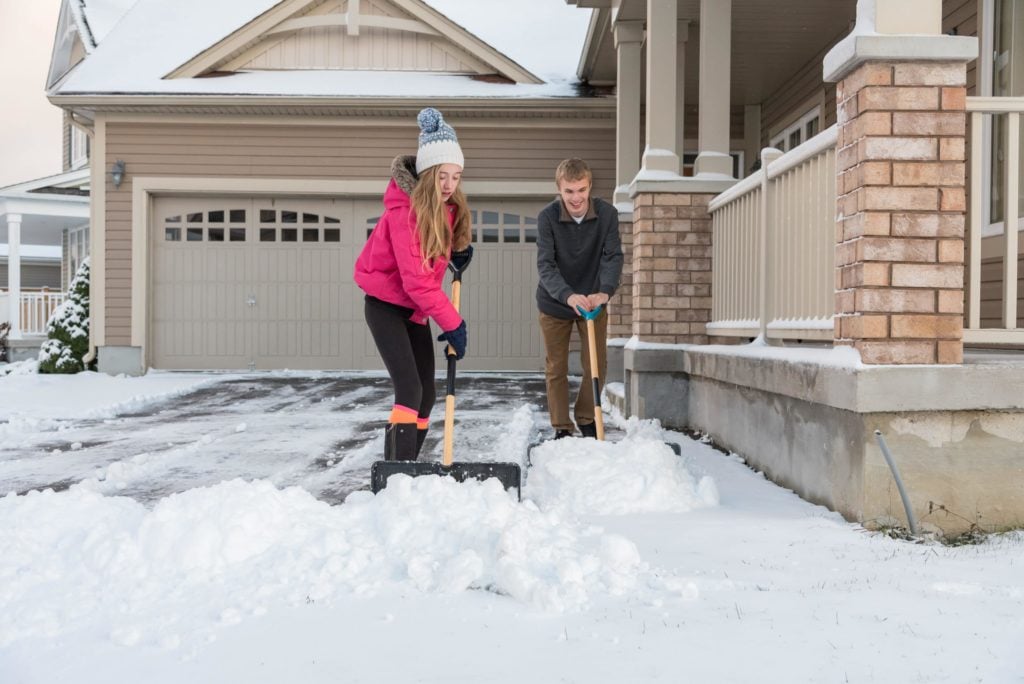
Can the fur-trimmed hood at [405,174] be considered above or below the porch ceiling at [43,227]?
below

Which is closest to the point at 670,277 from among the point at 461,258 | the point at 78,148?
the point at 461,258

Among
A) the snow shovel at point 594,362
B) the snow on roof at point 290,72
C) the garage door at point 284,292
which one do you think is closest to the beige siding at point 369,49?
the snow on roof at point 290,72

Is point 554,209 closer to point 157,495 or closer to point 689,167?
point 157,495

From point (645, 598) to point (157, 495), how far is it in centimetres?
286

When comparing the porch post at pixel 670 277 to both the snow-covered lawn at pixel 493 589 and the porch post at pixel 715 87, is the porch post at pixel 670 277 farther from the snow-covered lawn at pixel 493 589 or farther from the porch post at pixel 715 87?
the snow-covered lawn at pixel 493 589

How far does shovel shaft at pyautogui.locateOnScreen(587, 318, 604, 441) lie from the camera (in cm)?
484

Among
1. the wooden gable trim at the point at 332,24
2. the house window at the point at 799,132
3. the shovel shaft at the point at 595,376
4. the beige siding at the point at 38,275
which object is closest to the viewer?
the shovel shaft at the point at 595,376

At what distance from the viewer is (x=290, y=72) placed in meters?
13.7

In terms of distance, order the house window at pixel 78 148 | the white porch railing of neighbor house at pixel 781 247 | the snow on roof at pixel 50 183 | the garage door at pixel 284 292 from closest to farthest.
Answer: the white porch railing of neighbor house at pixel 781 247 → the garage door at pixel 284 292 → the snow on roof at pixel 50 183 → the house window at pixel 78 148

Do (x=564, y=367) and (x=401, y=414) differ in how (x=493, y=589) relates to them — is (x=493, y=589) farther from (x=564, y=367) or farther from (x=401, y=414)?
(x=564, y=367)

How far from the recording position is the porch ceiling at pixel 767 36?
371 inches

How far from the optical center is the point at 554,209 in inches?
216

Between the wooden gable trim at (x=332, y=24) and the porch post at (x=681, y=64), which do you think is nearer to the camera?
the porch post at (x=681, y=64)

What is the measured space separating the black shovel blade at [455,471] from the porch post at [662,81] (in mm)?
4123
